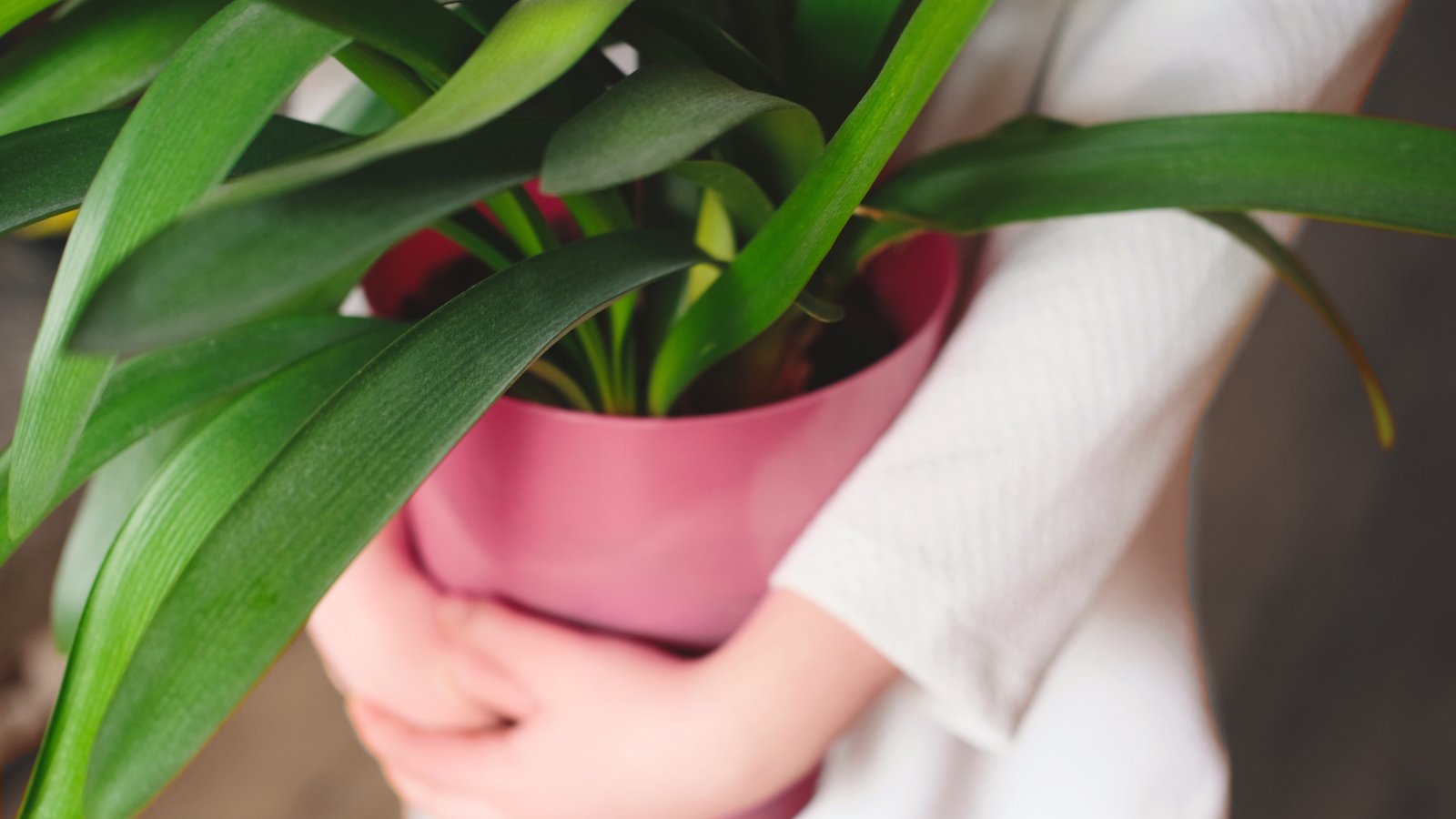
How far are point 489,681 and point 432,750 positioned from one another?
44mm

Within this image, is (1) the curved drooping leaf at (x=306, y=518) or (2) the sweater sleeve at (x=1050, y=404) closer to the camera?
(1) the curved drooping leaf at (x=306, y=518)

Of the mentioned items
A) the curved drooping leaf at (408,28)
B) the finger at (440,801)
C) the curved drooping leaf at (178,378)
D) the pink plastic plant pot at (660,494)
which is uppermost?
the curved drooping leaf at (408,28)

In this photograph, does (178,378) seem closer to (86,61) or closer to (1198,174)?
(86,61)

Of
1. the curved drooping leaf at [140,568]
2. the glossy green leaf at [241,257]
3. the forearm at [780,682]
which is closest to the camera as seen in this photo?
the glossy green leaf at [241,257]

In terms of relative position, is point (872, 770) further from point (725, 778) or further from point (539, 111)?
point (539, 111)

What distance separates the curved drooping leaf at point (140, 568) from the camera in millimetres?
260

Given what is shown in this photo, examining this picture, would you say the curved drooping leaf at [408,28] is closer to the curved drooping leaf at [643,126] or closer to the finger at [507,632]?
the curved drooping leaf at [643,126]

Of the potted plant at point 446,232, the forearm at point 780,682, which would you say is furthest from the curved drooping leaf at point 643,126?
the forearm at point 780,682

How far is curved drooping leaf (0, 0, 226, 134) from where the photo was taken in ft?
0.96

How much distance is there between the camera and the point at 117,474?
14.5 inches

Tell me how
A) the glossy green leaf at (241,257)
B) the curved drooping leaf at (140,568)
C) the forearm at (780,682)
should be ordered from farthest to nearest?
the forearm at (780,682)
the curved drooping leaf at (140,568)
the glossy green leaf at (241,257)

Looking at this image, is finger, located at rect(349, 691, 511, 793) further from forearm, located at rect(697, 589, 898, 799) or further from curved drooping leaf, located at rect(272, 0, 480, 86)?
curved drooping leaf, located at rect(272, 0, 480, 86)

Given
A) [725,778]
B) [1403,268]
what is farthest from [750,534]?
[1403,268]

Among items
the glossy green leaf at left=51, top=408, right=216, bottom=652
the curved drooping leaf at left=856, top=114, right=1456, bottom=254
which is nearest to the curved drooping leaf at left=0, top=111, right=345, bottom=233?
the glossy green leaf at left=51, top=408, right=216, bottom=652
